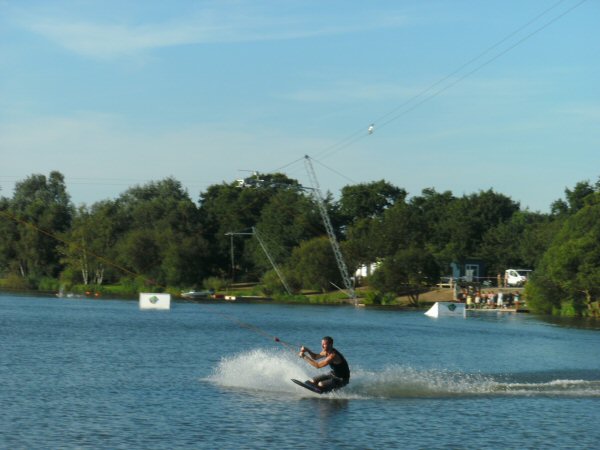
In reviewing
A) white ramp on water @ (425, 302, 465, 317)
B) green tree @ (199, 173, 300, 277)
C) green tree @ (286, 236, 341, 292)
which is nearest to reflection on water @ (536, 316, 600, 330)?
white ramp on water @ (425, 302, 465, 317)

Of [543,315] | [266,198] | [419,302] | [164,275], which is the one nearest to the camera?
[543,315]

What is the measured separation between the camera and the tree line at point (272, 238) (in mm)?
124125

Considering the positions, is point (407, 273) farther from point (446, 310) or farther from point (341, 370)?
point (341, 370)

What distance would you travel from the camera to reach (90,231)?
14062 centimetres

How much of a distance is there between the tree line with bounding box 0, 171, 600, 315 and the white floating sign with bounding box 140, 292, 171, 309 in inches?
803

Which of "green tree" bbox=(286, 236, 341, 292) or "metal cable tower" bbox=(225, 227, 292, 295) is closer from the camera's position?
"green tree" bbox=(286, 236, 341, 292)

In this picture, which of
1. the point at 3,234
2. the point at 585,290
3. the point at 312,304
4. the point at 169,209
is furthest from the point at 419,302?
the point at 3,234

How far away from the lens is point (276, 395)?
31.3m

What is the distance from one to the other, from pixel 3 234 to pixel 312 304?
48901 millimetres

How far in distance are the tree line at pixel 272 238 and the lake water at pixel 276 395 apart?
61.3m

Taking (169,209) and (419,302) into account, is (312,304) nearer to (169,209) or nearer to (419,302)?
(419,302)

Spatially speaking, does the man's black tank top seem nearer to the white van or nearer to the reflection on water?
the reflection on water

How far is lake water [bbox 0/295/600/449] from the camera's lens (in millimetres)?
25188

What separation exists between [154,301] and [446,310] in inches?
1175
